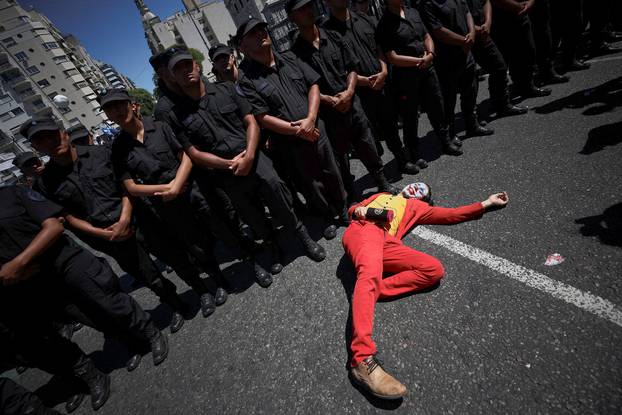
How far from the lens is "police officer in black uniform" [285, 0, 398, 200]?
3.23 m

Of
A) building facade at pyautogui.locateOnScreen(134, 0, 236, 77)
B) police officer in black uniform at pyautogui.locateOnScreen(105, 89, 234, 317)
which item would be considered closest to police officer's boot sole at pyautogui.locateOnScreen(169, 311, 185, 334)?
police officer in black uniform at pyautogui.locateOnScreen(105, 89, 234, 317)

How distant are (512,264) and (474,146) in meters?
2.45

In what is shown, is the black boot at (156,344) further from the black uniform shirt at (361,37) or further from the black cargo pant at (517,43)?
the black cargo pant at (517,43)

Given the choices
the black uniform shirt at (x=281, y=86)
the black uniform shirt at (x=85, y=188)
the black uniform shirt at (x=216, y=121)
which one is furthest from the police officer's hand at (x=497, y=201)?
the black uniform shirt at (x=85, y=188)

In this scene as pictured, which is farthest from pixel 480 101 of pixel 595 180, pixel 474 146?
pixel 595 180

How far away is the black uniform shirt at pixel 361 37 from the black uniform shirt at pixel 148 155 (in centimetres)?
238

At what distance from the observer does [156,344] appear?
3.21 meters

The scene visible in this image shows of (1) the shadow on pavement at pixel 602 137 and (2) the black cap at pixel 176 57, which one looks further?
(1) the shadow on pavement at pixel 602 137

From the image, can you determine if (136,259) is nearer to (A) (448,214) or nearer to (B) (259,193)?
(B) (259,193)

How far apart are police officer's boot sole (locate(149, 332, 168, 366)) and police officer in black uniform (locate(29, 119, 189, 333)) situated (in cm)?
109

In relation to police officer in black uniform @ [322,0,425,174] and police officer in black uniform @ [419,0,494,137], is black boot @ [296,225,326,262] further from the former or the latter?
police officer in black uniform @ [419,0,494,137]

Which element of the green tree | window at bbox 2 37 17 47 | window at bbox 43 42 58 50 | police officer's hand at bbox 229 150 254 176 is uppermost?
window at bbox 2 37 17 47

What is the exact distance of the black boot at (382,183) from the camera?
3.87m

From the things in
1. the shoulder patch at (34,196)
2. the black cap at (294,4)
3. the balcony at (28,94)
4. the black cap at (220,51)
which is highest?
the balcony at (28,94)
